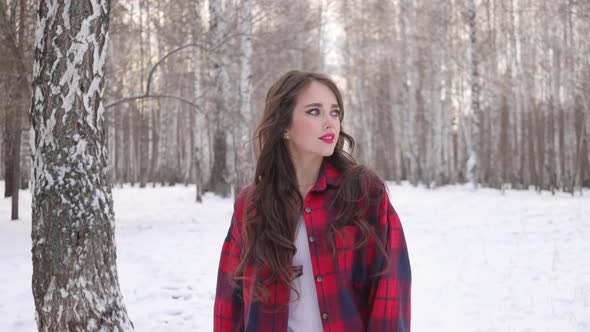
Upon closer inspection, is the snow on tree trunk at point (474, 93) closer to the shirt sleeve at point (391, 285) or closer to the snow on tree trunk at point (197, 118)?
the snow on tree trunk at point (197, 118)

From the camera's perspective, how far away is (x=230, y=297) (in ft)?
Result: 6.46

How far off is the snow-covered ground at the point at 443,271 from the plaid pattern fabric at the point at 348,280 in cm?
267

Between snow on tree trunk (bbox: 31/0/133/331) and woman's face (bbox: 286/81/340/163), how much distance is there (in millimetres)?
1724

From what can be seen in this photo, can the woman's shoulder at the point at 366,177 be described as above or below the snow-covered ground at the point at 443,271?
above

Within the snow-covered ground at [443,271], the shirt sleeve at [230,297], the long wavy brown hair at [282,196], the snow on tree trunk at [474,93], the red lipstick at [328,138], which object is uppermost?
the snow on tree trunk at [474,93]

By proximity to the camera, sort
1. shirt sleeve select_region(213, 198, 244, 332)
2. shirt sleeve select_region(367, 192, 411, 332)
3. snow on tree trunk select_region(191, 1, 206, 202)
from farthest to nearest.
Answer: snow on tree trunk select_region(191, 1, 206, 202), shirt sleeve select_region(213, 198, 244, 332), shirt sleeve select_region(367, 192, 411, 332)

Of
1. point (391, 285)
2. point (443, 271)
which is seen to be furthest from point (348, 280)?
point (443, 271)

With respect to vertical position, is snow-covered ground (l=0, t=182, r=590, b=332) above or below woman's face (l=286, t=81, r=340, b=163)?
below

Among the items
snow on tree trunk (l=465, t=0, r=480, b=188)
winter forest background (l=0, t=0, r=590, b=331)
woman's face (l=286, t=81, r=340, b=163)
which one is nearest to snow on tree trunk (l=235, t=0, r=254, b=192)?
winter forest background (l=0, t=0, r=590, b=331)

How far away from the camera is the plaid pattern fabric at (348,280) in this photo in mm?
1725

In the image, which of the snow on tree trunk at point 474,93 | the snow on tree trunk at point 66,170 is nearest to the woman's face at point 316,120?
the snow on tree trunk at point 66,170

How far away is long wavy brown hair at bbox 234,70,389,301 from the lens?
5.86 ft

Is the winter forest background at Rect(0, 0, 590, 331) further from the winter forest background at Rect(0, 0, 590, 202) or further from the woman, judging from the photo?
the woman

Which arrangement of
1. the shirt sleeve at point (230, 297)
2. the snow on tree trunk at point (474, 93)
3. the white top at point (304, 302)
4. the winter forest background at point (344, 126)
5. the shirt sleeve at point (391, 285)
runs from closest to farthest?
1. the shirt sleeve at point (391, 285)
2. the white top at point (304, 302)
3. the shirt sleeve at point (230, 297)
4. the winter forest background at point (344, 126)
5. the snow on tree trunk at point (474, 93)
